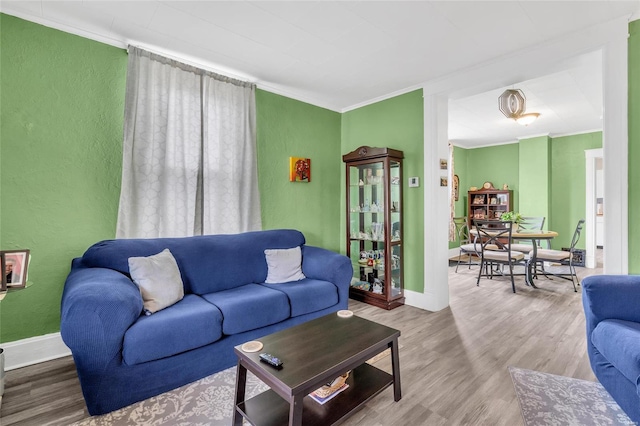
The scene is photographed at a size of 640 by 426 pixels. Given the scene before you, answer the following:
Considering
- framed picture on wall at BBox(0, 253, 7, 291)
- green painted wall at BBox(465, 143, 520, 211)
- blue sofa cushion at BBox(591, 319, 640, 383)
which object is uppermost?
green painted wall at BBox(465, 143, 520, 211)

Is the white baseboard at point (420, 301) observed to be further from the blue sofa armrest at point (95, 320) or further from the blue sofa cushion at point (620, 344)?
the blue sofa armrest at point (95, 320)

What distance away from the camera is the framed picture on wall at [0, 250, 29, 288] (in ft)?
5.70

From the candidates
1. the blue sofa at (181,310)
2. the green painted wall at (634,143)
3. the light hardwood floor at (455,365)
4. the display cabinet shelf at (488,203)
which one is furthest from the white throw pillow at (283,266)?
the display cabinet shelf at (488,203)

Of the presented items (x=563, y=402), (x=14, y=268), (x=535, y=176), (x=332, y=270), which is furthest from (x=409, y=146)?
(x=535, y=176)

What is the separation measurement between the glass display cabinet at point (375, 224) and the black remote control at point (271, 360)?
234 cm

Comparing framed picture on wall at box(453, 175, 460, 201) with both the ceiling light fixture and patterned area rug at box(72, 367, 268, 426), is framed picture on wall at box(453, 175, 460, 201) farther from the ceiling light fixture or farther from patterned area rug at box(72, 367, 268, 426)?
patterned area rug at box(72, 367, 268, 426)

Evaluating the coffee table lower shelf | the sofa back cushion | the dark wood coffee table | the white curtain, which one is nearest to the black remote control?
the dark wood coffee table

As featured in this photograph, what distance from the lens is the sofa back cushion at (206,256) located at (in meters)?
2.34

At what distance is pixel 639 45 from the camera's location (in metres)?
2.31

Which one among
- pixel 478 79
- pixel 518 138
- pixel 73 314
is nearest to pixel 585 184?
pixel 518 138

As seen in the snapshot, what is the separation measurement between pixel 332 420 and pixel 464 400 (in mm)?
913

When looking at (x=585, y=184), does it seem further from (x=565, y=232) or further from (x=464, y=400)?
(x=464, y=400)

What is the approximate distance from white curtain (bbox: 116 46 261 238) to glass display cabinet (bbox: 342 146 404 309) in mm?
1374

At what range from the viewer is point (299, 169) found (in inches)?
154
